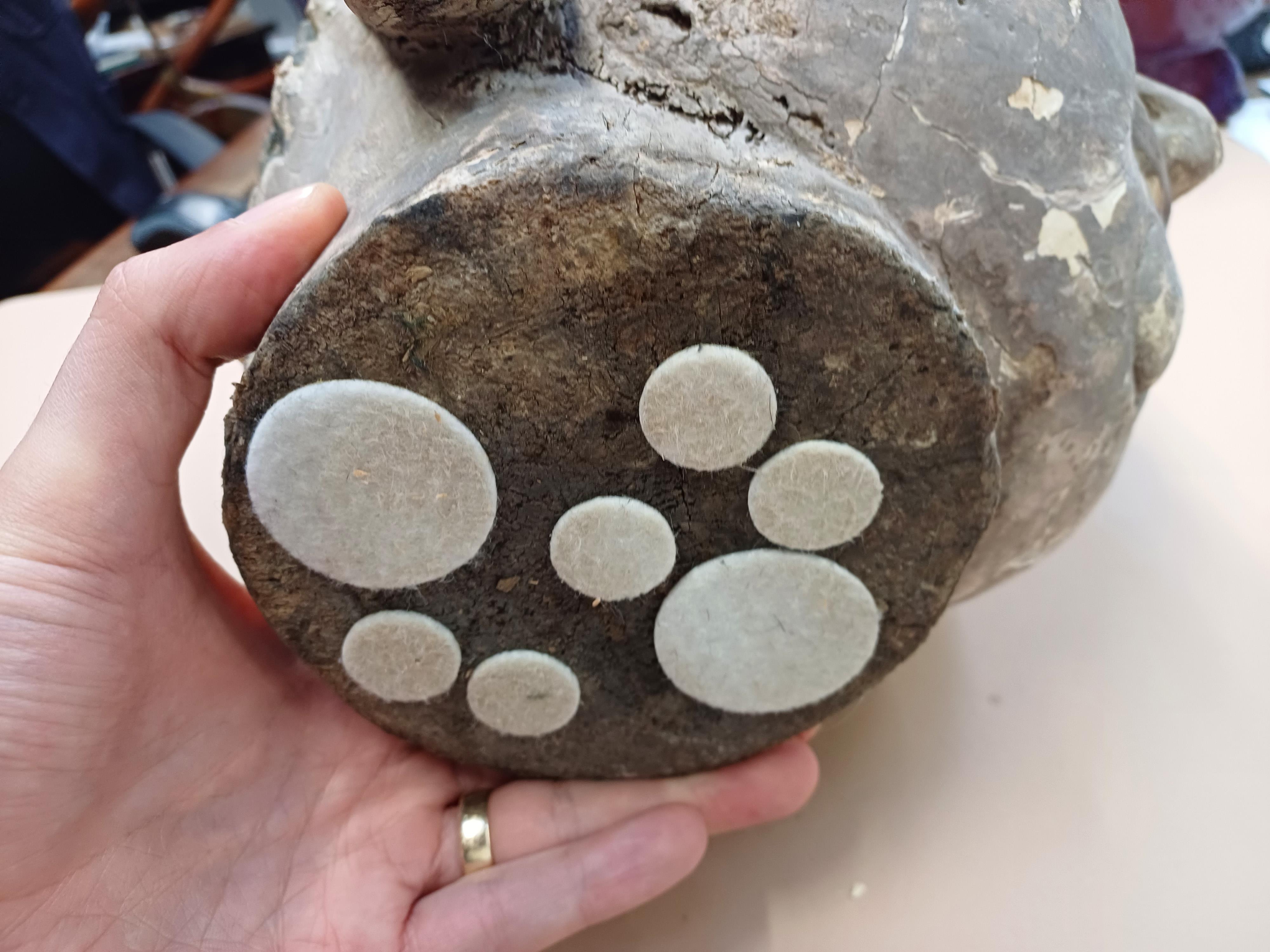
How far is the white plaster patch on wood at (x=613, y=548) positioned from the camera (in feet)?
2.30

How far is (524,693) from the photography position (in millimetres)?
803

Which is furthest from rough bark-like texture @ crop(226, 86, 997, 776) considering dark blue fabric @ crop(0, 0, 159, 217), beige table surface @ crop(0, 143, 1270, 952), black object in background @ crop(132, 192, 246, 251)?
dark blue fabric @ crop(0, 0, 159, 217)

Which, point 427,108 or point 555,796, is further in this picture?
point 555,796

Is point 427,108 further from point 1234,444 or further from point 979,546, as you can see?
point 1234,444

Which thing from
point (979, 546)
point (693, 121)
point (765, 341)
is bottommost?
point (979, 546)

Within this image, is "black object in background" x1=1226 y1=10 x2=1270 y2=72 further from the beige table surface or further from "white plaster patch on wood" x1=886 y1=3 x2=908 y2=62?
"white plaster patch on wood" x1=886 y1=3 x2=908 y2=62

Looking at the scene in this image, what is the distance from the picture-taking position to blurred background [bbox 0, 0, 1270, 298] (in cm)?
176

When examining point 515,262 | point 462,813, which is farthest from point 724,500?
point 462,813

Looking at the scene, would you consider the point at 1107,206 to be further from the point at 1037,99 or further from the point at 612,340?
the point at 612,340

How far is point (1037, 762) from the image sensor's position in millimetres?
1075

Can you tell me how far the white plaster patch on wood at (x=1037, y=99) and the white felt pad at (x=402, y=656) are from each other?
24.2 inches

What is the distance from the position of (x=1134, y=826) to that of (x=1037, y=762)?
11 cm

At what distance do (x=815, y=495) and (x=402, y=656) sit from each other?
369 mm

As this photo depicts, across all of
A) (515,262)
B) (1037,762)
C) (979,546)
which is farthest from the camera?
(1037,762)
